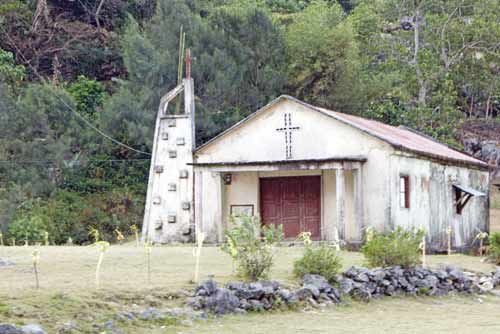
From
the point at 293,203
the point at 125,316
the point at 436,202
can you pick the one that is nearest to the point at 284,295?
the point at 125,316

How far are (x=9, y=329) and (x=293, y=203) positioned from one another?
60.5 ft

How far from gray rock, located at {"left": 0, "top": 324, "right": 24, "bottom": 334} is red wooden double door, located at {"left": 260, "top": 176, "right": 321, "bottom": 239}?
18.0 metres

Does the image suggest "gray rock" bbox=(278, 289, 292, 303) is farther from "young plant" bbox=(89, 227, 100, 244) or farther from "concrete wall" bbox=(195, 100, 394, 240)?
"concrete wall" bbox=(195, 100, 394, 240)

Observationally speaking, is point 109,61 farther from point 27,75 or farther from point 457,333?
point 457,333

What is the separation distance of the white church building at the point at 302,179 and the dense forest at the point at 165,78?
5584mm

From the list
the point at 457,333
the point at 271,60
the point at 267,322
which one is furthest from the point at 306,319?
the point at 271,60

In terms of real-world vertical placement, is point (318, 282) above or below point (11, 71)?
below

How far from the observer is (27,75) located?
50750mm

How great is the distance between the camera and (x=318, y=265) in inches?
730

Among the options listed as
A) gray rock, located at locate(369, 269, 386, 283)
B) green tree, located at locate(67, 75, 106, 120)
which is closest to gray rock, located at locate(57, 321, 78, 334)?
gray rock, located at locate(369, 269, 386, 283)

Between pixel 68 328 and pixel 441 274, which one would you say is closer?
pixel 68 328

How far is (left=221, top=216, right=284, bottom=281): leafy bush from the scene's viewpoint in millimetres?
17984

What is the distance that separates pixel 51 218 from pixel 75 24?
1797 cm

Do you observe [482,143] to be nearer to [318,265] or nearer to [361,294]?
[361,294]
